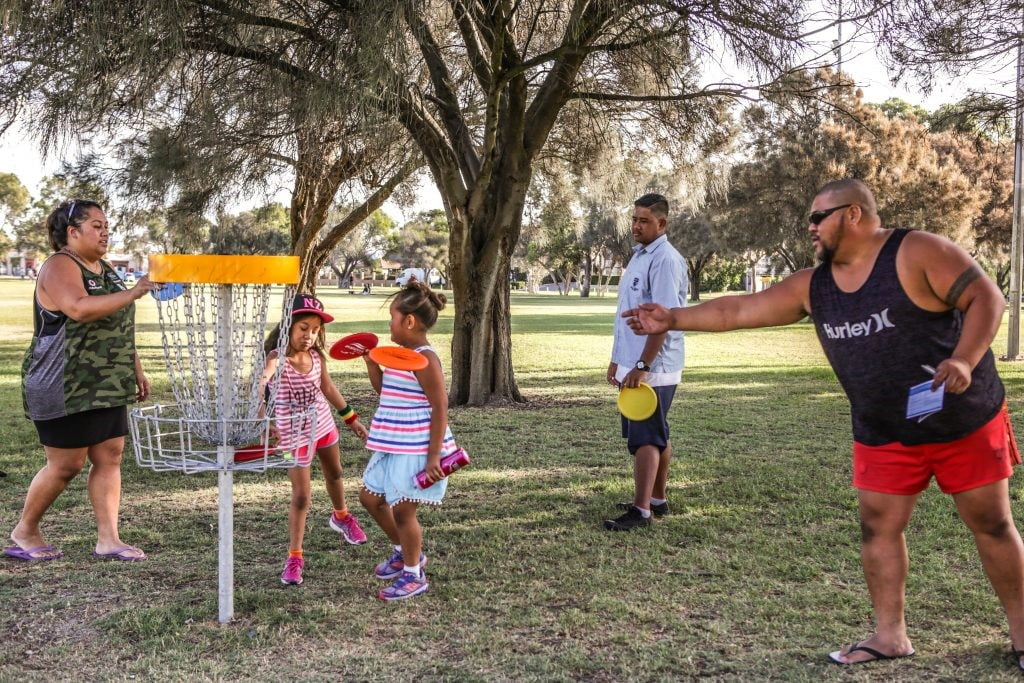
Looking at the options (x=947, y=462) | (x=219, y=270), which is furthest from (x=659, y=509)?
(x=219, y=270)

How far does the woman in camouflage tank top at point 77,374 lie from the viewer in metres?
4.54

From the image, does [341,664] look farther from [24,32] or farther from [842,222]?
[24,32]

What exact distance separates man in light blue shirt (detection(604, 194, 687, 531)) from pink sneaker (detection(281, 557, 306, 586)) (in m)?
1.83

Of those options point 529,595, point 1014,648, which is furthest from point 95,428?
point 1014,648

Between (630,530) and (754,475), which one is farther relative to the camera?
(754,475)

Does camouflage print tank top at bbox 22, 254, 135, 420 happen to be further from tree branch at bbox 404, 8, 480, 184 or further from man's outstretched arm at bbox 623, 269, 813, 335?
tree branch at bbox 404, 8, 480, 184

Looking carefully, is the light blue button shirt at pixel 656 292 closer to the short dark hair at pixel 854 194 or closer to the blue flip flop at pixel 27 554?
the short dark hair at pixel 854 194

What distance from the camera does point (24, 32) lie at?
689 cm

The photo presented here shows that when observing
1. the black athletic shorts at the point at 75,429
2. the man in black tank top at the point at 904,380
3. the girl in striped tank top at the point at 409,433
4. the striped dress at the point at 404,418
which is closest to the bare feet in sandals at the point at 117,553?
the black athletic shorts at the point at 75,429

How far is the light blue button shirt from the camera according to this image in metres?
5.39

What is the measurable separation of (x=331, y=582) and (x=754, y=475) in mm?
3651

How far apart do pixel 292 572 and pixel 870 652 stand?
2.56m

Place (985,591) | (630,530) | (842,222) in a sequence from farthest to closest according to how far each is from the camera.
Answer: (630,530) < (985,591) < (842,222)

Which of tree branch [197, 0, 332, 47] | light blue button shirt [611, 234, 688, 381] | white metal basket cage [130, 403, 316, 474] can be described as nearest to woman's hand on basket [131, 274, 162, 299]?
white metal basket cage [130, 403, 316, 474]
